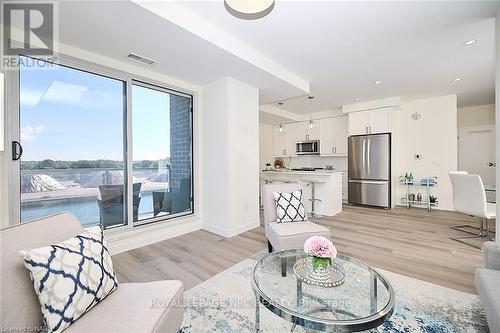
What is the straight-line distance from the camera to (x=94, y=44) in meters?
2.51

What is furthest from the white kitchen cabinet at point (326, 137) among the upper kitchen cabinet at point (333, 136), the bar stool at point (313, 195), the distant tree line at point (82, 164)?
the distant tree line at point (82, 164)

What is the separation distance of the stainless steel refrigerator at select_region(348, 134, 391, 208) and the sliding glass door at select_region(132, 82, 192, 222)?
4208 millimetres

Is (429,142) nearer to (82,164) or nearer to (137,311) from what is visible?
(137,311)

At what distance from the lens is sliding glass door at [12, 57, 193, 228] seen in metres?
2.40

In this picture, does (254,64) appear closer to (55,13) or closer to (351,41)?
(351,41)

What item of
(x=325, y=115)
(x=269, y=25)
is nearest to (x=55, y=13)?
(x=269, y=25)

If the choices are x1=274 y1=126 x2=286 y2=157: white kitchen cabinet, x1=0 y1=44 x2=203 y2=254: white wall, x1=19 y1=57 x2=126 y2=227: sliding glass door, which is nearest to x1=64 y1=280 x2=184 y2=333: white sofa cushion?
x1=0 y1=44 x2=203 y2=254: white wall

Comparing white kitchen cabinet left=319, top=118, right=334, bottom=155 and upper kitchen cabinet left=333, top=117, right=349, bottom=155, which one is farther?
white kitchen cabinet left=319, top=118, right=334, bottom=155

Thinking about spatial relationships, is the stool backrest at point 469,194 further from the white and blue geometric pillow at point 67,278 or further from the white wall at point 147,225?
the white and blue geometric pillow at point 67,278

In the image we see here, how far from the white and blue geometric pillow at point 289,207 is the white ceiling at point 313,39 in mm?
1843

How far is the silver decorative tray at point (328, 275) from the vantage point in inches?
56.3

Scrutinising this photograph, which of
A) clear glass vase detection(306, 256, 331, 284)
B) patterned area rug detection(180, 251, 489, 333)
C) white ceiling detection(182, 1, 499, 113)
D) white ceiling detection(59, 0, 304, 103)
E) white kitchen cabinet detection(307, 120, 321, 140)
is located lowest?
patterned area rug detection(180, 251, 489, 333)

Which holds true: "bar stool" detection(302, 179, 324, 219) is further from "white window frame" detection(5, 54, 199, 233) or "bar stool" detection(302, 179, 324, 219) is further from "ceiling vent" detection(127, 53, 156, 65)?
"ceiling vent" detection(127, 53, 156, 65)

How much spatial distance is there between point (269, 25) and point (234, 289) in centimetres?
273
